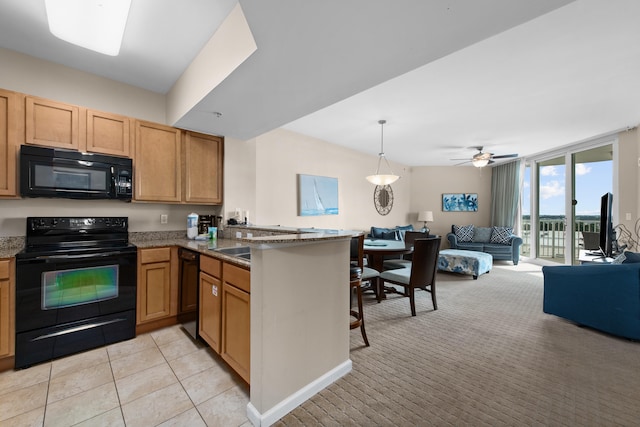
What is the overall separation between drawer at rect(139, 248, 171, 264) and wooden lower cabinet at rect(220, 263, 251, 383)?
110 centimetres

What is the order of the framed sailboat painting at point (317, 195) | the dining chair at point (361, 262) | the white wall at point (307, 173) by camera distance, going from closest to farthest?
the dining chair at point (361, 262) → the white wall at point (307, 173) → the framed sailboat painting at point (317, 195)

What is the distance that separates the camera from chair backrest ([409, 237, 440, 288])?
2.92 metres

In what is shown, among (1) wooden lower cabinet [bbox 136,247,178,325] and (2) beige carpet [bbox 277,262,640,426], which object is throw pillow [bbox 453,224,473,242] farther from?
(1) wooden lower cabinet [bbox 136,247,178,325]

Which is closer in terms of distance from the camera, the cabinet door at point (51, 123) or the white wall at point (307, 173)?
the cabinet door at point (51, 123)

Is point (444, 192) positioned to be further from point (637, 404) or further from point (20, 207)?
point (20, 207)

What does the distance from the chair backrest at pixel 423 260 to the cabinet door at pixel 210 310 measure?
2.11 meters

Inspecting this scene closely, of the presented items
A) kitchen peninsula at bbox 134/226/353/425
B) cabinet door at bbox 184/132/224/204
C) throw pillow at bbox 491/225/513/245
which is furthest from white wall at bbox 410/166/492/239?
kitchen peninsula at bbox 134/226/353/425

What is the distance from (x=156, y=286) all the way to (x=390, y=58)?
113 inches

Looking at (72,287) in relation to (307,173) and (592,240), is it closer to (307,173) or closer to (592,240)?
(307,173)

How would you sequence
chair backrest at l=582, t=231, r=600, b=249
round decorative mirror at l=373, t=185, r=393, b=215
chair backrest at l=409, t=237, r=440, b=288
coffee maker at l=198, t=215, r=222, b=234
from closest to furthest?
chair backrest at l=409, t=237, r=440, b=288, coffee maker at l=198, t=215, r=222, b=234, chair backrest at l=582, t=231, r=600, b=249, round decorative mirror at l=373, t=185, r=393, b=215

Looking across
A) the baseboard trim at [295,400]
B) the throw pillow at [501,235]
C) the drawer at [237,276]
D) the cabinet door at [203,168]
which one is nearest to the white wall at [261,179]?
the cabinet door at [203,168]

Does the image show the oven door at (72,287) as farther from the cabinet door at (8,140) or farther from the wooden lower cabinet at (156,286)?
the cabinet door at (8,140)

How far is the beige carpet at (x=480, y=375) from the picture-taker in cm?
150

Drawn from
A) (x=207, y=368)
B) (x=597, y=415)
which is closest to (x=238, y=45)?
(x=207, y=368)
